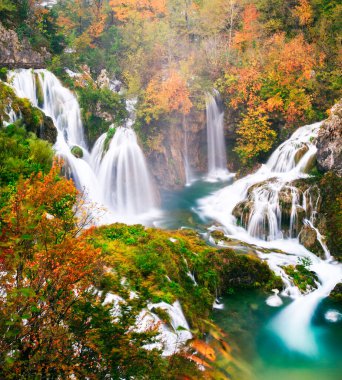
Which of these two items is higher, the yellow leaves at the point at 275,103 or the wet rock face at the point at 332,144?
the yellow leaves at the point at 275,103

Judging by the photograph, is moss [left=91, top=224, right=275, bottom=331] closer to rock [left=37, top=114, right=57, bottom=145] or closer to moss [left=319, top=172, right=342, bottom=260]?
moss [left=319, top=172, right=342, bottom=260]

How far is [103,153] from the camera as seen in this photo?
19.9m

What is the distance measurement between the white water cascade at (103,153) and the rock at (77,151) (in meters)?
0.18

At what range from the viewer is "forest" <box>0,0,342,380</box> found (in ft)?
13.1

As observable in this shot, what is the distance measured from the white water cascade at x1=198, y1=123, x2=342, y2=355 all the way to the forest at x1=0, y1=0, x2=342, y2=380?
7cm

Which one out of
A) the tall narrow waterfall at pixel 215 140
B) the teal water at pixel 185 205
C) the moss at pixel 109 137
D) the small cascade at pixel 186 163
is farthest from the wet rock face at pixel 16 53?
the tall narrow waterfall at pixel 215 140

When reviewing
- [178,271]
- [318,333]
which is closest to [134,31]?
[178,271]

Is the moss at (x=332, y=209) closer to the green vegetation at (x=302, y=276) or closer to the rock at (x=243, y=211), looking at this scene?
the green vegetation at (x=302, y=276)

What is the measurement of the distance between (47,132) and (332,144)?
1372cm

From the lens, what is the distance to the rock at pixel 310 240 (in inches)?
567

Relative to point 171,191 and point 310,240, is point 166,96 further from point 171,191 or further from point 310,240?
point 310,240

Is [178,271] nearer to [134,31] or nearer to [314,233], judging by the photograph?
[314,233]

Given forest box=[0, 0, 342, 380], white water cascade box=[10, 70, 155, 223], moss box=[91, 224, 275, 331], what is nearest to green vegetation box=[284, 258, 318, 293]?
forest box=[0, 0, 342, 380]

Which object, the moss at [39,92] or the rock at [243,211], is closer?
the rock at [243,211]
